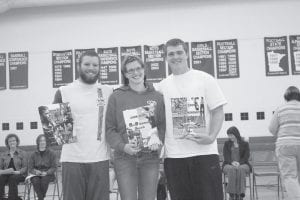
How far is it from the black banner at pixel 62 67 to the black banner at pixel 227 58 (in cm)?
402

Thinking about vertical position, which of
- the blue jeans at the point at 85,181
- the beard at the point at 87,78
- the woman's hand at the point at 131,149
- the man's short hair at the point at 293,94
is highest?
the beard at the point at 87,78

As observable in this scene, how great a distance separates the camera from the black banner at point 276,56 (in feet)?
34.2

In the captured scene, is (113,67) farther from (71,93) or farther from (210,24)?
(71,93)

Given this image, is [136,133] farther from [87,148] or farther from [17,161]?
[17,161]

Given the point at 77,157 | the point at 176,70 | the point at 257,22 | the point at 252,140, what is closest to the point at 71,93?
the point at 77,157

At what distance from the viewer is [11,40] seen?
11289 millimetres

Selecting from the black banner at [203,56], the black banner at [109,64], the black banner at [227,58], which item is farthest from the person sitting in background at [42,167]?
the black banner at [227,58]

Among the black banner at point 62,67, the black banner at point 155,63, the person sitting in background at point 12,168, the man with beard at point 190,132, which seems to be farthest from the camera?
the black banner at point 62,67

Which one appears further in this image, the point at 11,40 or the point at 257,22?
the point at 11,40

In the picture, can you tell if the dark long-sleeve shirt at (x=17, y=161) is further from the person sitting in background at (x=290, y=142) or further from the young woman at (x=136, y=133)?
the young woman at (x=136, y=133)

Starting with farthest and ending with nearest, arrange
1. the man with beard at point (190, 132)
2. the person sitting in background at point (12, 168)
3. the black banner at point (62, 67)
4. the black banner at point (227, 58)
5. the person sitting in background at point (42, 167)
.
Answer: the black banner at point (62, 67) < the black banner at point (227, 58) < the person sitting in background at point (12, 168) < the person sitting in background at point (42, 167) < the man with beard at point (190, 132)

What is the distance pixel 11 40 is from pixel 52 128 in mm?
8690

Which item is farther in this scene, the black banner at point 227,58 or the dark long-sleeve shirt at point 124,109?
the black banner at point 227,58

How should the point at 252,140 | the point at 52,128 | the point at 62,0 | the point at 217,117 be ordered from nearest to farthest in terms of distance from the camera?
the point at 217,117
the point at 52,128
the point at 252,140
the point at 62,0
